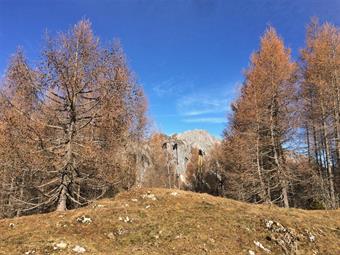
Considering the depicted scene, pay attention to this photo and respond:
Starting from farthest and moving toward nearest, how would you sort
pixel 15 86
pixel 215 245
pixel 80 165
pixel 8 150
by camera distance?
pixel 80 165 < pixel 15 86 < pixel 8 150 < pixel 215 245

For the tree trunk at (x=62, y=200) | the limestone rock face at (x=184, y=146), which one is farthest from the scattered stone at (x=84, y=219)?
the limestone rock face at (x=184, y=146)

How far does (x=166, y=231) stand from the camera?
26.3ft

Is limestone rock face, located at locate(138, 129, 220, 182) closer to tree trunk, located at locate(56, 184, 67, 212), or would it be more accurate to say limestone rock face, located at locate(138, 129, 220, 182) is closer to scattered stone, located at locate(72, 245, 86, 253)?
tree trunk, located at locate(56, 184, 67, 212)

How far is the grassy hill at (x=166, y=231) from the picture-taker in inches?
276

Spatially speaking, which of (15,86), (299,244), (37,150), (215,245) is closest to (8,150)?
(37,150)

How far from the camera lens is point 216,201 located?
1140cm

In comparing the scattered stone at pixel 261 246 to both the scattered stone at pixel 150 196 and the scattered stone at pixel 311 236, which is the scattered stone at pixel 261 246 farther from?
the scattered stone at pixel 150 196

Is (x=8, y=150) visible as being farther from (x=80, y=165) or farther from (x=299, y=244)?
(x=299, y=244)

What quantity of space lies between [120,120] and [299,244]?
7.05m

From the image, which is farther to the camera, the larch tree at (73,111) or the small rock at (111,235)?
the larch tree at (73,111)

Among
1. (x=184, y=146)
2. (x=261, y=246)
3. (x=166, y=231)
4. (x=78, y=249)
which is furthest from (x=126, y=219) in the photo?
(x=184, y=146)

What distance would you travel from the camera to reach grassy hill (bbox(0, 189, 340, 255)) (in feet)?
23.0

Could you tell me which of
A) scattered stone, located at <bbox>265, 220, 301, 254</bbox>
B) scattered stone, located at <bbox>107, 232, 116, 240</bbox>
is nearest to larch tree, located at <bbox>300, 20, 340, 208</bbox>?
scattered stone, located at <bbox>265, 220, 301, 254</bbox>

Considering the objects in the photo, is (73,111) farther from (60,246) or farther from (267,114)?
(267,114)
